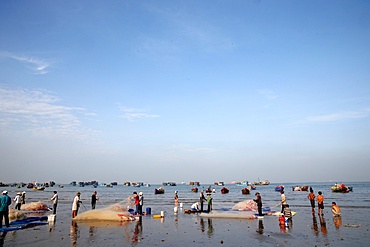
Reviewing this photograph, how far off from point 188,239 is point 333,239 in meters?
6.77

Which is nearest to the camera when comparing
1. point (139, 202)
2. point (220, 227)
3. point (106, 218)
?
point (220, 227)

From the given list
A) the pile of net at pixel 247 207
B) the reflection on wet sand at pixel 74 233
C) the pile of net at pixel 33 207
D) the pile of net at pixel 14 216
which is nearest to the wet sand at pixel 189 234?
the reflection on wet sand at pixel 74 233

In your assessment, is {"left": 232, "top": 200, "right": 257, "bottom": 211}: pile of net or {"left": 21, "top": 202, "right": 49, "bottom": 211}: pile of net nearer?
{"left": 232, "top": 200, "right": 257, "bottom": 211}: pile of net

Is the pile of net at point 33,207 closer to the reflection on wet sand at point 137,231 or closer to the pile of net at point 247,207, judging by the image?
the reflection on wet sand at point 137,231

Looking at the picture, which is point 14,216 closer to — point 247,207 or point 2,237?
point 2,237

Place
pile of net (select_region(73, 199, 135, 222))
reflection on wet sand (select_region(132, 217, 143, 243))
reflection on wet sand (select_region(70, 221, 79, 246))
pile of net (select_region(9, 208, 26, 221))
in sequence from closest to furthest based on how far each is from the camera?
reflection on wet sand (select_region(70, 221, 79, 246))
reflection on wet sand (select_region(132, 217, 143, 243))
pile of net (select_region(9, 208, 26, 221))
pile of net (select_region(73, 199, 135, 222))

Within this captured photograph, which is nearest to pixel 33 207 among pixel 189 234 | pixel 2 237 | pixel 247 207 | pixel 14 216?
pixel 14 216

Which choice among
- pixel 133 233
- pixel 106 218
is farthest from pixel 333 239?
pixel 106 218

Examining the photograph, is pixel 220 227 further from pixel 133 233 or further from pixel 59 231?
pixel 59 231

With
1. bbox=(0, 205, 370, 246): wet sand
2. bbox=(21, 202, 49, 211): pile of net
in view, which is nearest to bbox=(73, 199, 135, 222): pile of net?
bbox=(0, 205, 370, 246): wet sand

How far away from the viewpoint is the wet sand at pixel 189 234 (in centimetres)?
1278

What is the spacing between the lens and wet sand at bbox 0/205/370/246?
12.8 m

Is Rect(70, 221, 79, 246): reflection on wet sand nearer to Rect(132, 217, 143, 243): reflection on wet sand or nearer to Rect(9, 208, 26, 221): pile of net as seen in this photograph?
Rect(132, 217, 143, 243): reflection on wet sand

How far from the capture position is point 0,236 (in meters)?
14.0
